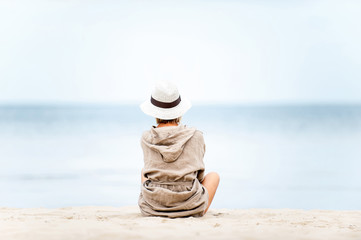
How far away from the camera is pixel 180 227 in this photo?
323 cm

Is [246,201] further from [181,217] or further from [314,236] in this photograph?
[314,236]

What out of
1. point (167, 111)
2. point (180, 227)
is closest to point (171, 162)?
point (167, 111)

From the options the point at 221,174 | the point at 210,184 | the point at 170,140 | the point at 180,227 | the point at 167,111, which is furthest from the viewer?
the point at 221,174

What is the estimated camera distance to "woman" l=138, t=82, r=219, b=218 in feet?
11.9

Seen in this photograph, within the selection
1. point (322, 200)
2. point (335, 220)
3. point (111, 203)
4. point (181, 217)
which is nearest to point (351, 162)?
point (322, 200)

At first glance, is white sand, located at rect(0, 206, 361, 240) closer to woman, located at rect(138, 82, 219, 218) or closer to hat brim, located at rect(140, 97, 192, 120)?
woman, located at rect(138, 82, 219, 218)

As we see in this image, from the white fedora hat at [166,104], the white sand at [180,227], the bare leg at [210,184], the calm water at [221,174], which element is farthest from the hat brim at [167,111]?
the calm water at [221,174]

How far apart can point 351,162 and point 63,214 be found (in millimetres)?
6784

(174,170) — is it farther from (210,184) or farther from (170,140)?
(210,184)

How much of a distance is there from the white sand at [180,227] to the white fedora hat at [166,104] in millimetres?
701

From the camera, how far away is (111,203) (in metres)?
6.30

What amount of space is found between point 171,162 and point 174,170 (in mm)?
56

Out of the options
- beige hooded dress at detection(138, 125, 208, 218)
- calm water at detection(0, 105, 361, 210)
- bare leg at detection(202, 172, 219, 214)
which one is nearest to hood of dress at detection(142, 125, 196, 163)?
beige hooded dress at detection(138, 125, 208, 218)

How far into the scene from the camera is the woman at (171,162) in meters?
3.63
